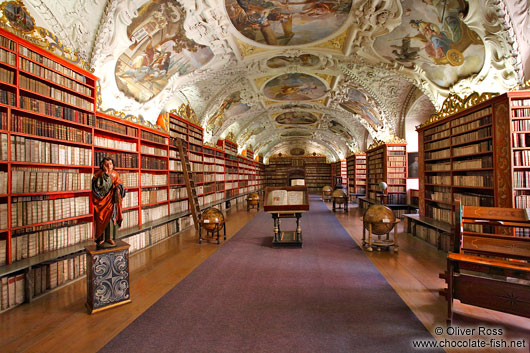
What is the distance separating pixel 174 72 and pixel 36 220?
6.29m

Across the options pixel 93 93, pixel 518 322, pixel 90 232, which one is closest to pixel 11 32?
pixel 93 93

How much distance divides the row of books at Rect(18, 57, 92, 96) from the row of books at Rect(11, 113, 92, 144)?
799 mm

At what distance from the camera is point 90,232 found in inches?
227

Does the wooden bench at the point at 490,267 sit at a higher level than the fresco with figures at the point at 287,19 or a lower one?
lower

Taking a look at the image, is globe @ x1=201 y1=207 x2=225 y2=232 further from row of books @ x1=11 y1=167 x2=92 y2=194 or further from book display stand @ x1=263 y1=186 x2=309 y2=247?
row of books @ x1=11 y1=167 x2=92 y2=194

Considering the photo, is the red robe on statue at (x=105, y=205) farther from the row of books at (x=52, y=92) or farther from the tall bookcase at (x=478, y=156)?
the tall bookcase at (x=478, y=156)

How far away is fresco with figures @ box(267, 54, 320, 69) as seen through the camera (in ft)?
35.3

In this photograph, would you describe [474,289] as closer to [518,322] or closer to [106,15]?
[518,322]

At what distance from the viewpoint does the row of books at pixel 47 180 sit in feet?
14.2

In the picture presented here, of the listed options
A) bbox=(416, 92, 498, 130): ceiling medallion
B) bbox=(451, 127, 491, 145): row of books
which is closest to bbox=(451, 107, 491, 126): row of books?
bbox=(416, 92, 498, 130): ceiling medallion

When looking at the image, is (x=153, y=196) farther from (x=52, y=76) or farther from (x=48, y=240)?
(x=52, y=76)

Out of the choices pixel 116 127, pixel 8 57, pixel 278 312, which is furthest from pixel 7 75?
pixel 278 312

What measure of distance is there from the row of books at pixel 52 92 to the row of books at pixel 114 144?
0.79 meters

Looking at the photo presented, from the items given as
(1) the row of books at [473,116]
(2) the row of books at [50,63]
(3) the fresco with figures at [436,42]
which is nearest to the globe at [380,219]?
(1) the row of books at [473,116]
